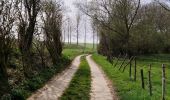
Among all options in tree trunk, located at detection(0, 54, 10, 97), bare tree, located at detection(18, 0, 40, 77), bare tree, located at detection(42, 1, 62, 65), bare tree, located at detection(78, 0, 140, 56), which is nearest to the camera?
tree trunk, located at detection(0, 54, 10, 97)

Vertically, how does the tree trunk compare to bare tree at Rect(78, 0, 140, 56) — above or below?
below

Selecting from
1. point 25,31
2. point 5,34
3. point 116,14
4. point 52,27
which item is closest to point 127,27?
point 116,14

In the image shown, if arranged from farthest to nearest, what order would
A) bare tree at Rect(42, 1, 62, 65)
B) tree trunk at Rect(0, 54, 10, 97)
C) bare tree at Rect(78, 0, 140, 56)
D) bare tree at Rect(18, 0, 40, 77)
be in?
bare tree at Rect(78, 0, 140, 56) → bare tree at Rect(42, 1, 62, 65) → bare tree at Rect(18, 0, 40, 77) → tree trunk at Rect(0, 54, 10, 97)

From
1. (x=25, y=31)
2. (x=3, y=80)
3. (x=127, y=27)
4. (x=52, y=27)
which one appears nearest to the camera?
(x=3, y=80)

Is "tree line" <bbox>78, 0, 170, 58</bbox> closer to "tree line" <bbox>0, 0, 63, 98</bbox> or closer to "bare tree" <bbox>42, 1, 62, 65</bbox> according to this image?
"bare tree" <bbox>42, 1, 62, 65</bbox>

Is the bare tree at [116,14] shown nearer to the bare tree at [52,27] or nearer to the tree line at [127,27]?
the tree line at [127,27]

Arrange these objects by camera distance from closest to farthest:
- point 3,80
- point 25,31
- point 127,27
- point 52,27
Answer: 1. point 3,80
2. point 25,31
3. point 52,27
4. point 127,27

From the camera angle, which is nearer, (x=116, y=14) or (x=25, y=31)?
(x=25, y=31)

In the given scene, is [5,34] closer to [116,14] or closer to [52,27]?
[52,27]

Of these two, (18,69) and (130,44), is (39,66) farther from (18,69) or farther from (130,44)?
(130,44)

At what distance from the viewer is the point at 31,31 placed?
29188mm

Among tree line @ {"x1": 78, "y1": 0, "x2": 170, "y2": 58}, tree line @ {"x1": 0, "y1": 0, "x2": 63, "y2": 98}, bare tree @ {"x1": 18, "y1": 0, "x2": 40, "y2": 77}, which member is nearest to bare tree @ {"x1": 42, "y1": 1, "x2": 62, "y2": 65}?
tree line @ {"x1": 0, "y1": 0, "x2": 63, "y2": 98}

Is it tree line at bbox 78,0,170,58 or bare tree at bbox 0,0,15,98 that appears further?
tree line at bbox 78,0,170,58

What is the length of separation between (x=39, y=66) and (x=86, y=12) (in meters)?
39.9
